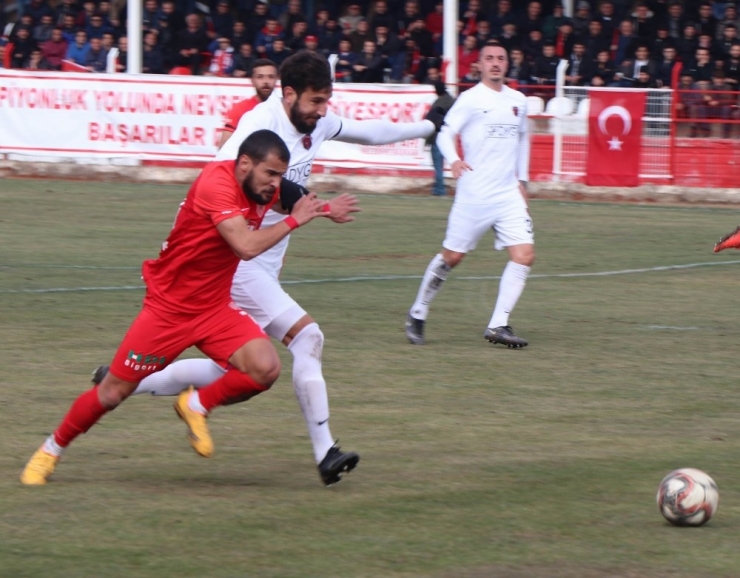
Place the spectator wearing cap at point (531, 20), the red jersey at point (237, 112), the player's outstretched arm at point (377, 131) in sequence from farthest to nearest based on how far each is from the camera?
the spectator wearing cap at point (531, 20) → the red jersey at point (237, 112) → the player's outstretched arm at point (377, 131)

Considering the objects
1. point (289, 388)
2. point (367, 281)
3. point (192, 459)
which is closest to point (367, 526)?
point (192, 459)

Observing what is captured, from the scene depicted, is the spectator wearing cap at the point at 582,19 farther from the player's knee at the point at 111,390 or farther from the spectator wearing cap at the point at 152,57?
the player's knee at the point at 111,390

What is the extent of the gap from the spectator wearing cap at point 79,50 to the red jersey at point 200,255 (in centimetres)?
2183

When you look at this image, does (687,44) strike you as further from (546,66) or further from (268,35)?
(268,35)

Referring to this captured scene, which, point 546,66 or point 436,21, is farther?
point 436,21

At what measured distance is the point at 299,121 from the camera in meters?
6.86

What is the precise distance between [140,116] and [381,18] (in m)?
5.39

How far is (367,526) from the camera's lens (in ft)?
18.0

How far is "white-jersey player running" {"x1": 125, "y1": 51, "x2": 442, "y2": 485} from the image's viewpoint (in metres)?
6.21

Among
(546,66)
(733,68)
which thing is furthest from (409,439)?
(546,66)

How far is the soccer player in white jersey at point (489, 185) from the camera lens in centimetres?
1010

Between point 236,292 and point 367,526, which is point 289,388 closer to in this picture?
point 236,292

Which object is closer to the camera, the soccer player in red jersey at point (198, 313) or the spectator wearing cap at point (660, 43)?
the soccer player in red jersey at point (198, 313)

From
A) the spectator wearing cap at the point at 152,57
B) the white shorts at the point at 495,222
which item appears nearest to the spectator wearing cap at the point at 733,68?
the spectator wearing cap at the point at 152,57
